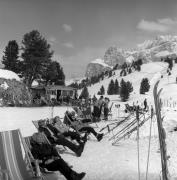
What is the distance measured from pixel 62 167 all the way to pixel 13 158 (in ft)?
2.83

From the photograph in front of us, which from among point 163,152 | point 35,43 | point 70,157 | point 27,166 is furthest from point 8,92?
point 163,152

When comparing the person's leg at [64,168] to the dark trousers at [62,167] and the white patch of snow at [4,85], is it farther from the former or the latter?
the white patch of snow at [4,85]

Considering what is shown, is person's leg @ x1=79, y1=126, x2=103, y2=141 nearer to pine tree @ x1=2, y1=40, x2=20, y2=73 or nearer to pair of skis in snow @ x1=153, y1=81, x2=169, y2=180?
pair of skis in snow @ x1=153, y1=81, x2=169, y2=180

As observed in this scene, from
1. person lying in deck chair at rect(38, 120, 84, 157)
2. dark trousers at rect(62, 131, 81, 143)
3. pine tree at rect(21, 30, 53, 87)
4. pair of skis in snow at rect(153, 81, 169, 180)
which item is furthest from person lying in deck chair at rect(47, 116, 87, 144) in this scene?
pine tree at rect(21, 30, 53, 87)

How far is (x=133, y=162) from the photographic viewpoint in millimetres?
6926

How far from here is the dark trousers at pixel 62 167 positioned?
538 cm

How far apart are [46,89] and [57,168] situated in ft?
119

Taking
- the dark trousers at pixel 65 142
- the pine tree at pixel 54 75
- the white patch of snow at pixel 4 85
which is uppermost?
the pine tree at pixel 54 75

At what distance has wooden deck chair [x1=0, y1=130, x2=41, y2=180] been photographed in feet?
16.3

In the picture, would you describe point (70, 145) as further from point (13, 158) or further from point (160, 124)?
point (160, 124)

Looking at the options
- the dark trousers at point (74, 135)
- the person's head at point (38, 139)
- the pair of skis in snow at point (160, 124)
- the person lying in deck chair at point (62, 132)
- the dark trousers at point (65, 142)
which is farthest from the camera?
the dark trousers at point (74, 135)

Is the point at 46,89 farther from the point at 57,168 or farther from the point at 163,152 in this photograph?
the point at 163,152

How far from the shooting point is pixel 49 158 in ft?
18.8

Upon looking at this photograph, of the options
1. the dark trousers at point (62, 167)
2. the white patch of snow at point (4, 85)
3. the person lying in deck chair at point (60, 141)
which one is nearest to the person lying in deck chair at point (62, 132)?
the person lying in deck chair at point (60, 141)
